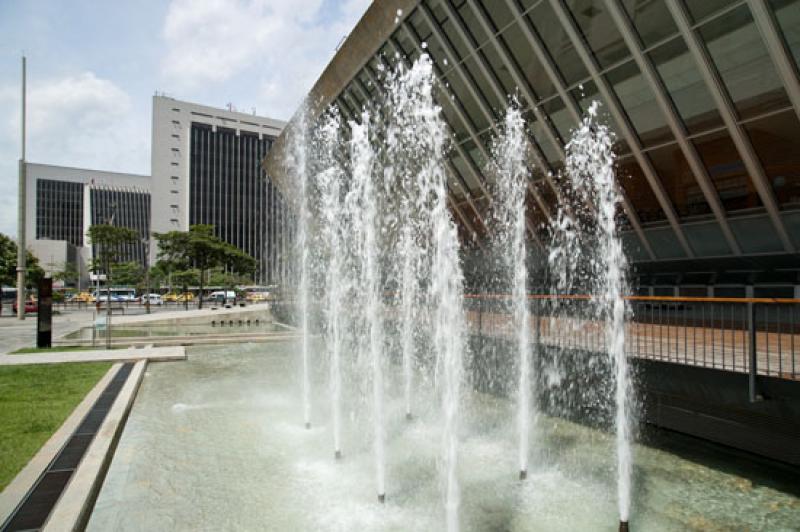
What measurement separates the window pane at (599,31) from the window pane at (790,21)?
3.11 metres

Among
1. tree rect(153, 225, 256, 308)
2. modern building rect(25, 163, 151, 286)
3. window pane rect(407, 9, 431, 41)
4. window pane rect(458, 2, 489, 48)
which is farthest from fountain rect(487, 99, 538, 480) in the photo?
modern building rect(25, 163, 151, 286)

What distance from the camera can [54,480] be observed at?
474cm

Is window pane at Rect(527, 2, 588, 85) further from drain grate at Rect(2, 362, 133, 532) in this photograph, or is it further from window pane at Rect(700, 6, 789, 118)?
drain grate at Rect(2, 362, 133, 532)

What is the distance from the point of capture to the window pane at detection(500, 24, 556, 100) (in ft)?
46.5

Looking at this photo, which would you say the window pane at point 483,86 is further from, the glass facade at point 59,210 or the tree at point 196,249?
the glass facade at point 59,210

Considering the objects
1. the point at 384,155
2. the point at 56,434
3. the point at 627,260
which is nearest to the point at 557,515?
the point at 56,434

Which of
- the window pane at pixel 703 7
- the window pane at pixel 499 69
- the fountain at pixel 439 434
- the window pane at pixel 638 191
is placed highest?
the window pane at pixel 499 69

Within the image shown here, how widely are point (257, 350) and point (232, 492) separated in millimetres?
11641

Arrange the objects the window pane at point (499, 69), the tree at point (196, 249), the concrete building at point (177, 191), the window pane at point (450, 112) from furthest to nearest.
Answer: the concrete building at point (177, 191) < the tree at point (196, 249) < the window pane at point (450, 112) < the window pane at point (499, 69)

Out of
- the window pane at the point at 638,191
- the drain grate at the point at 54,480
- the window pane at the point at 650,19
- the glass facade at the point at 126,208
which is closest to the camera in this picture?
the drain grate at the point at 54,480

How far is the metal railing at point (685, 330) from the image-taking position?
20.4 ft

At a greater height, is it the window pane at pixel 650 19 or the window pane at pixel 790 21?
the window pane at pixel 650 19

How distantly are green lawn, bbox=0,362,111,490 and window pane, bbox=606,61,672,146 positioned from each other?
1368 centimetres

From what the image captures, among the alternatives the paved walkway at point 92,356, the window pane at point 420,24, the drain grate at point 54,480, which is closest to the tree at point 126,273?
the paved walkway at point 92,356
